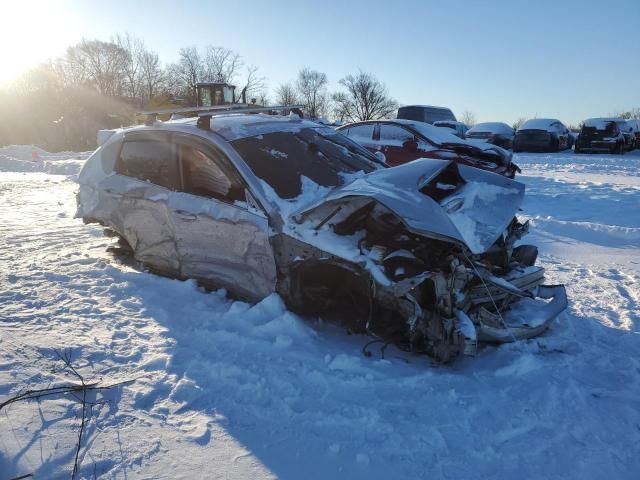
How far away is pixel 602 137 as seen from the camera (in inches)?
763

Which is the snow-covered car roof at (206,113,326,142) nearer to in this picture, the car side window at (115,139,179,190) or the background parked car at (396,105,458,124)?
the car side window at (115,139,179,190)

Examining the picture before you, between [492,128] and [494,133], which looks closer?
[494,133]

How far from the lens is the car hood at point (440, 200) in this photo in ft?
9.96

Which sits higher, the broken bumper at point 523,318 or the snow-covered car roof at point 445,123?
the snow-covered car roof at point 445,123

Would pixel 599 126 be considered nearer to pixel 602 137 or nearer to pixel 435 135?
pixel 602 137

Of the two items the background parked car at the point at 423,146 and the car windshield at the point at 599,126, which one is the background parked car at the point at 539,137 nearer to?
the car windshield at the point at 599,126

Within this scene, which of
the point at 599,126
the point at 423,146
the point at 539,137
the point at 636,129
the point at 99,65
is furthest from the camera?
the point at 99,65

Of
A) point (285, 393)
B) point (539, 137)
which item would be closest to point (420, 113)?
point (539, 137)

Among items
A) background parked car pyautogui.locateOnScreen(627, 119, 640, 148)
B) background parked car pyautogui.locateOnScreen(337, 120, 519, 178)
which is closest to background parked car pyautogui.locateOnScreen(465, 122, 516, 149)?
background parked car pyautogui.locateOnScreen(627, 119, 640, 148)

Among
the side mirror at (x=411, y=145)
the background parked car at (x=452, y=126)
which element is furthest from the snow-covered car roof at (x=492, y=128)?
the side mirror at (x=411, y=145)

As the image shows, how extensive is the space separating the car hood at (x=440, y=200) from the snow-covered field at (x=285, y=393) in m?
0.85

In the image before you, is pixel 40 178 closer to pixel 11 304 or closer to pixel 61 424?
pixel 11 304

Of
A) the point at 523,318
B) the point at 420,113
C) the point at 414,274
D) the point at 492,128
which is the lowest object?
the point at 523,318

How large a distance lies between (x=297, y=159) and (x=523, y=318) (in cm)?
226
